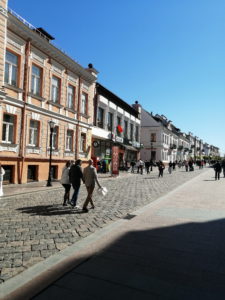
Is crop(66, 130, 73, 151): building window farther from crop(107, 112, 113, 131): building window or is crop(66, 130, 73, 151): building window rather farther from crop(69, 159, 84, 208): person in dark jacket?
crop(69, 159, 84, 208): person in dark jacket

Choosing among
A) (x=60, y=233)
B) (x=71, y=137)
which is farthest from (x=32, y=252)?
(x=71, y=137)

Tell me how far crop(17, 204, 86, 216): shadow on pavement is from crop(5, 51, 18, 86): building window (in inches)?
362

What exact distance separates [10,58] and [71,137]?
8.33m

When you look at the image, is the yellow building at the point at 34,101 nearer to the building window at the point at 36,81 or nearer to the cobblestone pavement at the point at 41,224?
the building window at the point at 36,81

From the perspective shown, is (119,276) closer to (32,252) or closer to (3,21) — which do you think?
(32,252)

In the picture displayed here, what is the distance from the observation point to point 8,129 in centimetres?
1545

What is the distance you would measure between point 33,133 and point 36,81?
140 inches

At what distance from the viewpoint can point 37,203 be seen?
9.91 meters

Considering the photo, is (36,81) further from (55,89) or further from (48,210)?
(48,210)

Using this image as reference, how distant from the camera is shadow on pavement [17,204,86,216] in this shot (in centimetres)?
823

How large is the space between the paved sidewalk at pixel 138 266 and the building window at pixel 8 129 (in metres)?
10.7

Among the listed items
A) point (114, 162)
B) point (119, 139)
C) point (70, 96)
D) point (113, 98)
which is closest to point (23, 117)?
point (70, 96)

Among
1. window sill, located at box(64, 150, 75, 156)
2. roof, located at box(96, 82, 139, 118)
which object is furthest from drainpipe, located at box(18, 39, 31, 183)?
roof, located at box(96, 82, 139, 118)

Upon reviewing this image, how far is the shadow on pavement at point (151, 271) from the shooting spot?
3498 millimetres
